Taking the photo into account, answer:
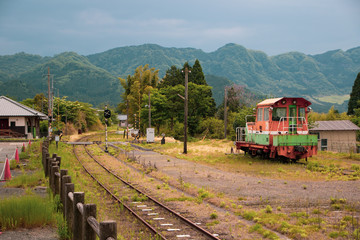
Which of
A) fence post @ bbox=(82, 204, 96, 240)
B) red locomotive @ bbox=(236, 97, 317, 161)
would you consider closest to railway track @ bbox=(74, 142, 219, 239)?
fence post @ bbox=(82, 204, 96, 240)

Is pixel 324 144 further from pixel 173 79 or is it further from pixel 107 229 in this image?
pixel 173 79

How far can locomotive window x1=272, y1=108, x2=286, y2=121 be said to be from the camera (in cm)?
2394

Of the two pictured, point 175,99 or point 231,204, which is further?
point 175,99

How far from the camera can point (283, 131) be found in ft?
77.6

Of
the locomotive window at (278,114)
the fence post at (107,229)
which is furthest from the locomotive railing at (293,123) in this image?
the fence post at (107,229)

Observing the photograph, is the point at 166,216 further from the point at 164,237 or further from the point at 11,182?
the point at 11,182

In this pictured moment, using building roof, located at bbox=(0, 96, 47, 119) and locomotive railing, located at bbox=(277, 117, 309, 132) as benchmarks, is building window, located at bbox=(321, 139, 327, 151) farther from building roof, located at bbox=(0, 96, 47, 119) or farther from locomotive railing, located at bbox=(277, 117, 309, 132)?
building roof, located at bbox=(0, 96, 47, 119)

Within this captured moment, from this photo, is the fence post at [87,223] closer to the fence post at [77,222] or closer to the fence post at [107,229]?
the fence post at [77,222]

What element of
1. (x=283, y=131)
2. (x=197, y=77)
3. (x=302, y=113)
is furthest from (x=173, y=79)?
(x=283, y=131)

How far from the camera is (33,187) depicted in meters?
13.0

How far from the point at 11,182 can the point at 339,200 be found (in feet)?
37.3

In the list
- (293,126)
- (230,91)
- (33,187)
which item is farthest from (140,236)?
(230,91)

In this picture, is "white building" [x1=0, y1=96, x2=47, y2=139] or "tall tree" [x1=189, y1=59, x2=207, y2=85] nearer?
"white building" [x1=0, y1=96, x2=47, y2=139]

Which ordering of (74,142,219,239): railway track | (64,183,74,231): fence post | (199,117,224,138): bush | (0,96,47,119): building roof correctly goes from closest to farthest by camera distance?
(64,183,74,231): fence post → (74,142,219,239): railway track → (0,96,47,119): building roof → (199,117,224,138): bush
